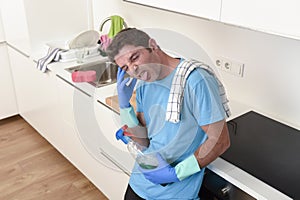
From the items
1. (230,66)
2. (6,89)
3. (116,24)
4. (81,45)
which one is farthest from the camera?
(6,89)

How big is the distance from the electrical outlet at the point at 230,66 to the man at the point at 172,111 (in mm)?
594

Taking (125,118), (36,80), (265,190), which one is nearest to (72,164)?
(36,80)

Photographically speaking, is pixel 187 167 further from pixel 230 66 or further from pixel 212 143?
pixel 230 66

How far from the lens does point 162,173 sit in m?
1.22

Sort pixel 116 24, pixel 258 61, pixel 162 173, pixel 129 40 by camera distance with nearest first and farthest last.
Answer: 1. pixel 129 40
2. pixel 162 173
3. pixel 258 61
4. pixel 116 24

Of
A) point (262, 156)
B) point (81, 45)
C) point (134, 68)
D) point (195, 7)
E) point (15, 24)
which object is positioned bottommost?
point (262, 156)

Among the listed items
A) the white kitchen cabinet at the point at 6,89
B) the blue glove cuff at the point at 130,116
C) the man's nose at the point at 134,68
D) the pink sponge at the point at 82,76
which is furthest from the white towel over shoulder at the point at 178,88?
the white kitchen cabinet at the point at 6,89

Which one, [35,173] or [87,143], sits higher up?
[87,143]

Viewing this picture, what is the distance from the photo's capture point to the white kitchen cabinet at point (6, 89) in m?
2.77

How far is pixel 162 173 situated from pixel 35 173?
1.51 m

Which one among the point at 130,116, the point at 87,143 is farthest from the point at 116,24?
the point at 130,116

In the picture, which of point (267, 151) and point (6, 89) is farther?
point (6, 89)

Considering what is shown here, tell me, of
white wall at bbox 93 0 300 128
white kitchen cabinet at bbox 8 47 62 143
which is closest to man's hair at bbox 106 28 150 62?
white wall at bbox 93 0 300 128

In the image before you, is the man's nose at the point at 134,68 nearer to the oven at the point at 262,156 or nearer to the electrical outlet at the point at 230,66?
the oven at the point at 262,156
